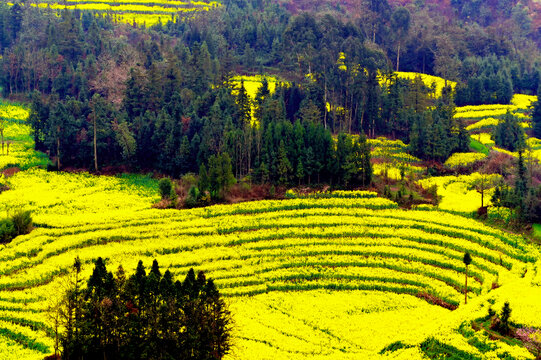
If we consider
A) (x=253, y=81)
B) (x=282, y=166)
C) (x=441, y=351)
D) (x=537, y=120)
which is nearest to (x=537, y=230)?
(x=282, y=166)

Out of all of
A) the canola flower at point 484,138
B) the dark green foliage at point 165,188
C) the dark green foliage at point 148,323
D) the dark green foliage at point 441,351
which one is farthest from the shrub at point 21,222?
the canola flower at point 484,138

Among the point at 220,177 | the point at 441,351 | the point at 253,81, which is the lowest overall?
the point at 441,351

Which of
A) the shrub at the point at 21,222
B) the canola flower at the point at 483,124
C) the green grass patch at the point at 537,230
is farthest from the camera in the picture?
the canola flower at the point at 483,124

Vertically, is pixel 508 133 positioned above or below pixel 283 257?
above

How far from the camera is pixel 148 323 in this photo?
37094mm

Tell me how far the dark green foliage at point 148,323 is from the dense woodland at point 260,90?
111 ft

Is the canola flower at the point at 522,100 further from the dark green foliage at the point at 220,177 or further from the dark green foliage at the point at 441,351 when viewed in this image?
the dark green foliage at the point at 441,351

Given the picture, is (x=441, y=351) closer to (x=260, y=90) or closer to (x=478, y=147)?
(x=478, y=147)

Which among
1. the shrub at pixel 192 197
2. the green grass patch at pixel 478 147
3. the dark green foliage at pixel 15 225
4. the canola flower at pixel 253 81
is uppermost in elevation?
the canola flower at pixel 253 81

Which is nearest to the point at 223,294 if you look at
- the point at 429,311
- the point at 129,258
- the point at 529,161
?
the point at 129,258

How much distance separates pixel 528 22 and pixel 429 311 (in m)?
133

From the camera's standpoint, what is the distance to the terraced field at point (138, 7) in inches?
6206

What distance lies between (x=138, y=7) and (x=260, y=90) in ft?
281

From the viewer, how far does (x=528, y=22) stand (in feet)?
521
